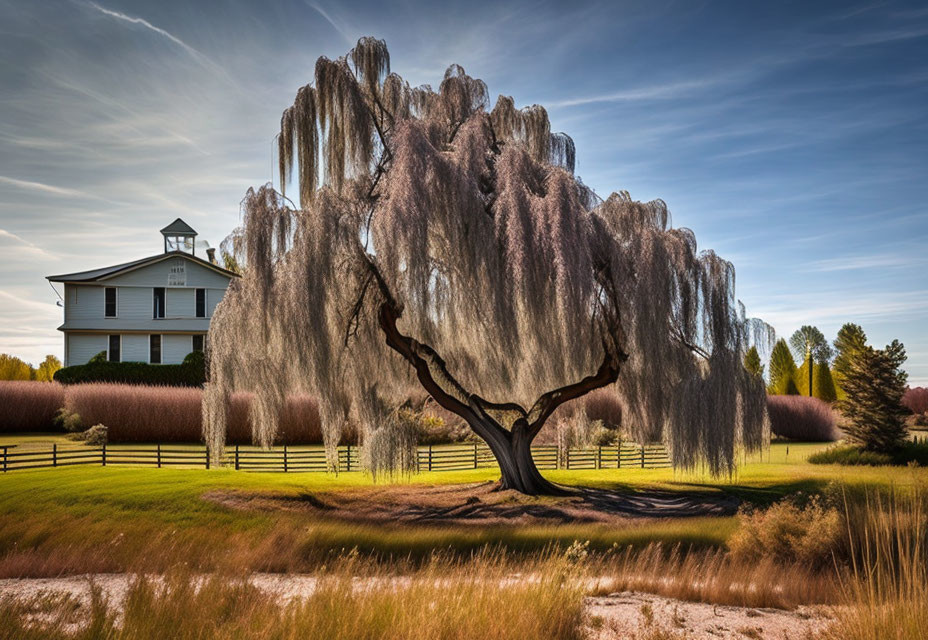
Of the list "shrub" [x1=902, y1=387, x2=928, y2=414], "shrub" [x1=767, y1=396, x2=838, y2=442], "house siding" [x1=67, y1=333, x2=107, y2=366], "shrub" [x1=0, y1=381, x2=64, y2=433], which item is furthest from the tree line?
"shrub" [x1=902, y1=387, x2=928, y2=414]

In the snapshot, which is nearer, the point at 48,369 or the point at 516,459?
the point at 516,459

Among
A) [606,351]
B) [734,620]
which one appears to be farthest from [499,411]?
[734,620]

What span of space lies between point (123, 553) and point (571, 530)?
801 cm

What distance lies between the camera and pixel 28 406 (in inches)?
1262

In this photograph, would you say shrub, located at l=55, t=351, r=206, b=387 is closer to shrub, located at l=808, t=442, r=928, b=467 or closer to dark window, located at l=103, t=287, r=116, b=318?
dark window, located at l=103, t=287, r=116, b=318

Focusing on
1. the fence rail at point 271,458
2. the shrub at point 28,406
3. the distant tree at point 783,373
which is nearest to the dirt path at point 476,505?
the fence rail at point 271,458

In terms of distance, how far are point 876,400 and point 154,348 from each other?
36120mm

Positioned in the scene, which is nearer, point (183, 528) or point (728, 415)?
point (183, 528)

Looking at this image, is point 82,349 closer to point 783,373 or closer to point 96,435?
point 96,435

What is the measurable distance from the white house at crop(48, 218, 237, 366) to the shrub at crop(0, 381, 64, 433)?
22.3ft

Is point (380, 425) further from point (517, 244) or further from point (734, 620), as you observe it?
point (734, 620)

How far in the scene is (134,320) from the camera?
1569 inches

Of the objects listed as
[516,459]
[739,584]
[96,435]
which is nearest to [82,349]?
[96,435]

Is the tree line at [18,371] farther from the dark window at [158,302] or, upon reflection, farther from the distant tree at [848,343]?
the distant tree at [848,343]
